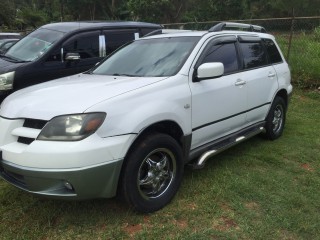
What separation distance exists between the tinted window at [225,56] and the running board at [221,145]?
816 millimetres

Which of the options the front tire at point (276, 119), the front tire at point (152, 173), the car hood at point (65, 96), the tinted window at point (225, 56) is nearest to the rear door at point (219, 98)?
the tinted window at point (225, 56)

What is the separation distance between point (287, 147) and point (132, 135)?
321 cm

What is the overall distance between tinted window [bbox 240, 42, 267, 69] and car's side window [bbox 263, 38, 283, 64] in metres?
0.19

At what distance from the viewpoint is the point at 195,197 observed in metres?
4.10

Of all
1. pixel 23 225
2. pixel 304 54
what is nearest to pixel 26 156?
pixel 23 225

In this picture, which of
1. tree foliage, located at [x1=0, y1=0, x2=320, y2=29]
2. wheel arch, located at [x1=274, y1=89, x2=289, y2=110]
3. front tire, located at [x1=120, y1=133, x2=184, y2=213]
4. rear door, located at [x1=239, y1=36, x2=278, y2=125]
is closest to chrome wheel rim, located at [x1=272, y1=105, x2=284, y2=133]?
wheel arch, located at [x1=274, y1=89, x2=289, y2=110]

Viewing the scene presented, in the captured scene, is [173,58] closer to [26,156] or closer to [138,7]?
[26,156]

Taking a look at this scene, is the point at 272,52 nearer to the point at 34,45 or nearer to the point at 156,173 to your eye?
the point at 156,173

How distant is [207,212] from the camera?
380cm

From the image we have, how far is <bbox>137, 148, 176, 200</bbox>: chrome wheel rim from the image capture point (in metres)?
3.74

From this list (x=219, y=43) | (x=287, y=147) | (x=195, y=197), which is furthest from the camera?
(x=287, y=147)

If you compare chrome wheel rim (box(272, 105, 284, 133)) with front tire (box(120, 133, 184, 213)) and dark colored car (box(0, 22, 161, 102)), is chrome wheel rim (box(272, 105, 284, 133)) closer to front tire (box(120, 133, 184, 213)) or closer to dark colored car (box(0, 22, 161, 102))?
front tire (box(120, 133, 184, 213))

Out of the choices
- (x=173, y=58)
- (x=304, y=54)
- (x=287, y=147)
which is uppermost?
(x=173, y=58)

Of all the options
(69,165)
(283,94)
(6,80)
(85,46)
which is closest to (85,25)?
(85,46)
